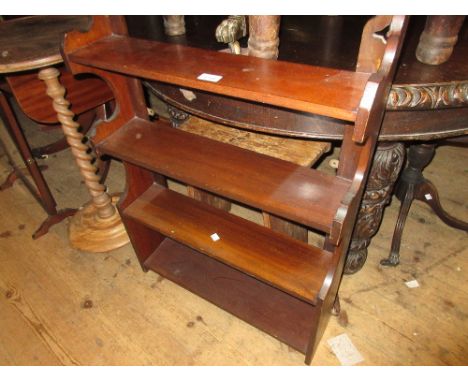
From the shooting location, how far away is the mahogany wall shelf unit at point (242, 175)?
2.52 ft

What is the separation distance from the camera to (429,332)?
1.39 meters

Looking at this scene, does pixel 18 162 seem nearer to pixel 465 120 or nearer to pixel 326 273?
pixel 326 273

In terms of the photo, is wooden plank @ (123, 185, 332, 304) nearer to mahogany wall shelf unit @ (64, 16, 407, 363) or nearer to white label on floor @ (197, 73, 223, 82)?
mahogany wall shelf unit @ (64, 16, 407, 363)

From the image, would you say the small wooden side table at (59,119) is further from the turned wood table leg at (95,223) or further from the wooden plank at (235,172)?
the wooden plank at (235,172)

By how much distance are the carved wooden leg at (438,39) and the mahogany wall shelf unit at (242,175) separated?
0.26 metres

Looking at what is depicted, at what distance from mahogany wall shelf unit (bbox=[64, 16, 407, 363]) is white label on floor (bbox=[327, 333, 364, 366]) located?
0.15m

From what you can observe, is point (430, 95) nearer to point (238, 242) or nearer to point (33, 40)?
point (238, 242)

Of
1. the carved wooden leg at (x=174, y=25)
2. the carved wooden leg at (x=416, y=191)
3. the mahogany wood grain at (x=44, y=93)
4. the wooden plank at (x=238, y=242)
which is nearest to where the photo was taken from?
the wooden plank at (x=238, y=242)

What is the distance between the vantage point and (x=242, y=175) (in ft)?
3.61

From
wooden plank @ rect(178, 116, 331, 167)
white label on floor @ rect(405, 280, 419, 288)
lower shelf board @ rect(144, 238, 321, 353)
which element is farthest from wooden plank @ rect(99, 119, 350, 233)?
white label on floor @ rect(405, 280, 419, 288)

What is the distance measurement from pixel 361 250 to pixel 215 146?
2.67 ft

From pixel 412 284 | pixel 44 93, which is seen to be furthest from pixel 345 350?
pixel 44 93

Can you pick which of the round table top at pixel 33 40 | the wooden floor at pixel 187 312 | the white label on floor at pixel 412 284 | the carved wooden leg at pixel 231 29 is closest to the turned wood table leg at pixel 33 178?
the wooden floor at pixel 187 312
